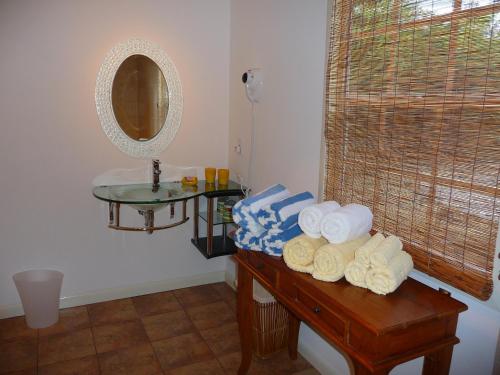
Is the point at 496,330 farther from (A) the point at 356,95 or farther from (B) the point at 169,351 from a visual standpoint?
(B) the point at 169,351

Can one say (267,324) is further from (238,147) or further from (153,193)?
(238,147)

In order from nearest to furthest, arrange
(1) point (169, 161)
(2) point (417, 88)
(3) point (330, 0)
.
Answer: (2) point (417, 88), (3) point (330, 0), (1) point (169, 161)

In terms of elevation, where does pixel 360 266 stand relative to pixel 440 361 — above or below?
above

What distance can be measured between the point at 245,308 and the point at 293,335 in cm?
49

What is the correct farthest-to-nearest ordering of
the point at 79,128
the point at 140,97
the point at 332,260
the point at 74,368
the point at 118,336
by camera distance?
the point at 140,97
the point at 79,128
the point at 118,336
the point at 74,368
the point at 332,260

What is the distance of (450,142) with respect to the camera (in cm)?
138

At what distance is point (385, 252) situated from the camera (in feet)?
4.45

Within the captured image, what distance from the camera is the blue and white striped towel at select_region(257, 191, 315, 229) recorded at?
1665 mm

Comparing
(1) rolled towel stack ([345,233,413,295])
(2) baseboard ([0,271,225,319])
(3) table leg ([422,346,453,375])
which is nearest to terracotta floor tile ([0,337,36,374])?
(2) baseboard ([0,271,225,319])

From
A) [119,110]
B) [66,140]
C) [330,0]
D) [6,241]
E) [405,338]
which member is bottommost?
[6,241]

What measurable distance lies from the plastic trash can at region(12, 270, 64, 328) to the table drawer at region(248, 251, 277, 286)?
4.91ft

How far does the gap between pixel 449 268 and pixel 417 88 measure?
0.64m

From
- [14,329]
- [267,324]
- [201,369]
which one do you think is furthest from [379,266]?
[14,329]

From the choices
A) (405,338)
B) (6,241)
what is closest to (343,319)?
(405,338)
